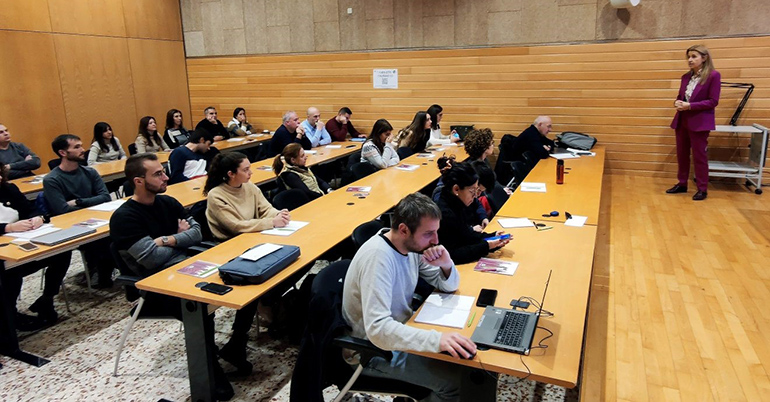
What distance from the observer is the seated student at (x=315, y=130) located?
27.4ft

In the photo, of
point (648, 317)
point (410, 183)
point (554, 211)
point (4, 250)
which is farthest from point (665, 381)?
point (4, 250)

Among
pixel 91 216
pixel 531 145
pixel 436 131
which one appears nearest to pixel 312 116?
pixel 436 131

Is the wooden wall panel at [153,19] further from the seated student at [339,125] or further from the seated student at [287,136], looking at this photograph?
the seated student at [287,136]

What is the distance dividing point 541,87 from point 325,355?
23.2 ft

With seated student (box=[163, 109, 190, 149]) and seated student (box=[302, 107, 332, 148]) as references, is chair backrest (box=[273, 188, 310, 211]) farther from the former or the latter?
seated student (box=[163, 109, 190, 149])

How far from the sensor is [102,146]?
7102 millimetres

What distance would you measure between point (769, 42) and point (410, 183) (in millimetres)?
5607

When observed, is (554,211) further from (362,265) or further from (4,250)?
(4,250)

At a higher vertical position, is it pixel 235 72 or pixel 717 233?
pixel 235 72

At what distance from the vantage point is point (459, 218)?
3.13 m

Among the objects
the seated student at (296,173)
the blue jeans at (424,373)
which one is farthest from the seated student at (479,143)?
the blue jeans at (424,373)

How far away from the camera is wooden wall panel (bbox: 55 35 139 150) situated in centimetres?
870

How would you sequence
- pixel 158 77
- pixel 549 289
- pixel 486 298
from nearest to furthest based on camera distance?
pixel 486 298 → pixel 549 289 → pixel 158 77

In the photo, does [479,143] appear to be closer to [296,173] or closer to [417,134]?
[296,173]
